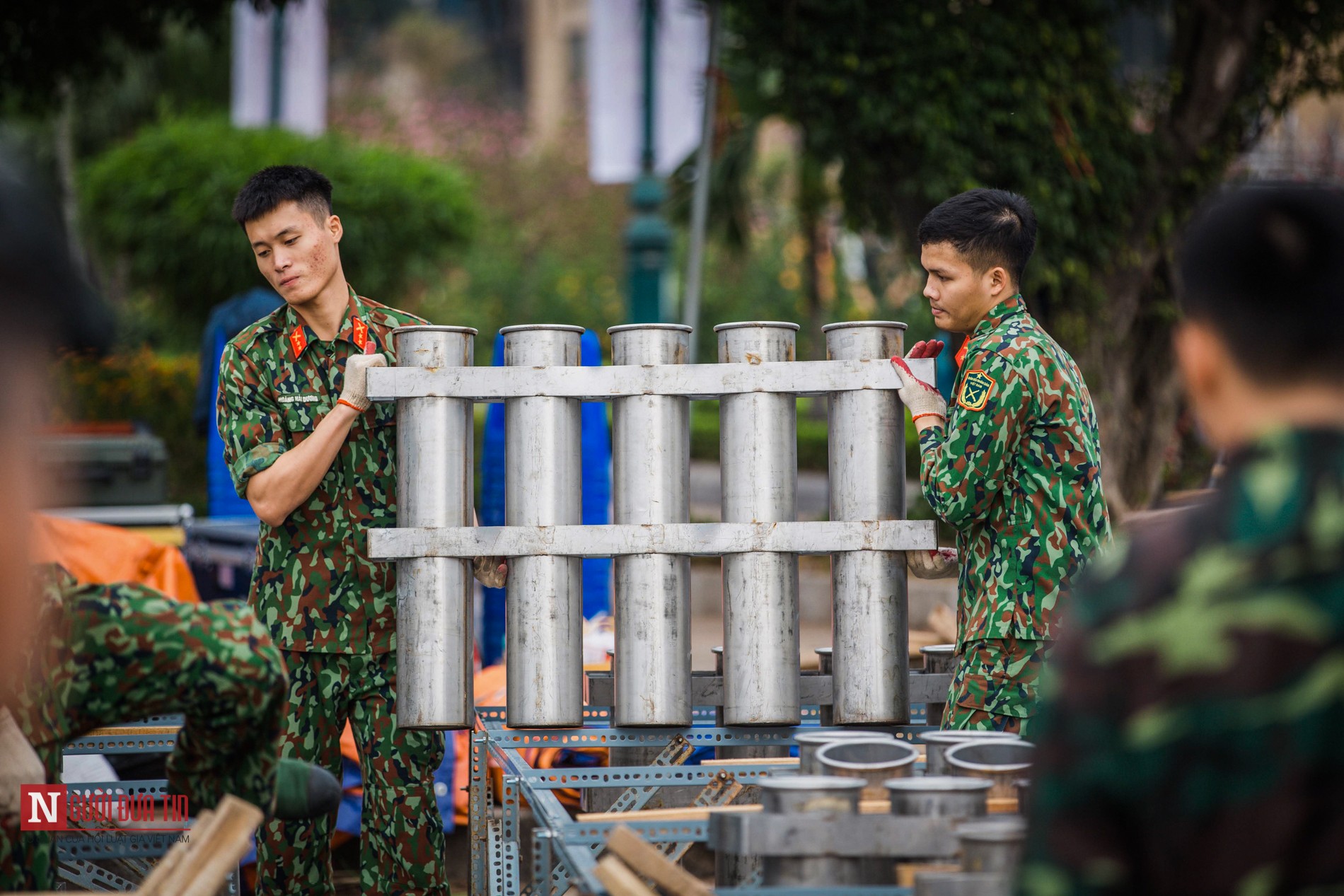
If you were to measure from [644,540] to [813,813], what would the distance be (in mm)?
1311

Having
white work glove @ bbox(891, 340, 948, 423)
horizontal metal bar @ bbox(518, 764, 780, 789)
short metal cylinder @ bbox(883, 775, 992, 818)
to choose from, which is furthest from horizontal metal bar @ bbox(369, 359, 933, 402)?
short metal cylinder @ bbox(883, 775, 992, 818)

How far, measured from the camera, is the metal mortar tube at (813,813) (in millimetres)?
2568

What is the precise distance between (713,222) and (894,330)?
40.5 feet

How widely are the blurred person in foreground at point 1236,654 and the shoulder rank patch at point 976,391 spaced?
177 cm

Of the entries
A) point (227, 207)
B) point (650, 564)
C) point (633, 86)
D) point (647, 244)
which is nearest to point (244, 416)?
point (650, 564)

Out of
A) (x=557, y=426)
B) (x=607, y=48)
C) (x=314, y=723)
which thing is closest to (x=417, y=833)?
(x=314, y=723)

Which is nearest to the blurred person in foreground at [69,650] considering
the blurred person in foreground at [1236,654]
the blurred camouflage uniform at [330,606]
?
the blurred camouflage uniform at [330,606]

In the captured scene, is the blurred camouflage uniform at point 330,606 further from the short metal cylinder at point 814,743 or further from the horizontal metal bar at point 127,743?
the short metal cylinder at point 814,743

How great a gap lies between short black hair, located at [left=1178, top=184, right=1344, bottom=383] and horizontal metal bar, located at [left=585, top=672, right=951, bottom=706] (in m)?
2.45

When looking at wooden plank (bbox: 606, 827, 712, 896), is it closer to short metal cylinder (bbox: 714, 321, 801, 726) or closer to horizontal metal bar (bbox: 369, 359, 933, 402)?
short metal cylinder (bbox: 714, 321, 801, 726)

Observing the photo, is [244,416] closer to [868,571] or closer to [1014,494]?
[868,571]

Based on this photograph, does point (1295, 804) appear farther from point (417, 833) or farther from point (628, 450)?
point (417, 833)

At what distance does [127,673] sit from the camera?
8.33ft

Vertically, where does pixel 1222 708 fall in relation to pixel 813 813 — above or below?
above
